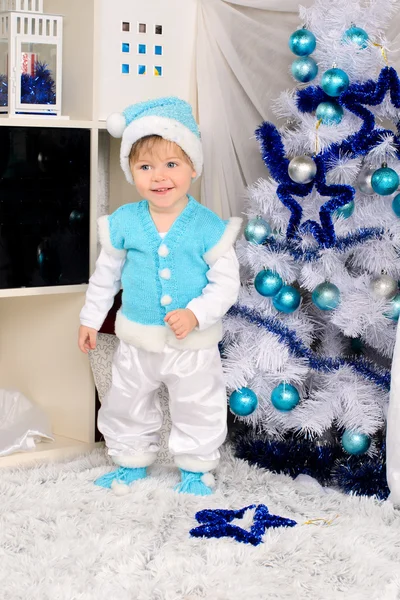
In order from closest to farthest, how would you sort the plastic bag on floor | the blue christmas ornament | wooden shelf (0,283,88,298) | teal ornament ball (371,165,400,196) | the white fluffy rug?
the white fluffy rug
the blue christmas ornament
teal ornament ball (371,165,400,196)
wooden shelf (0,283,88,298)
the plastic bag on floor

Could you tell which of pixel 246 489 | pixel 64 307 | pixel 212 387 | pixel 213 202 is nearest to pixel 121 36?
pixel 213 202

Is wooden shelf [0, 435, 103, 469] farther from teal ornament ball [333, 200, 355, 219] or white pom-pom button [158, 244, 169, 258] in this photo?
teal ornament ball [333, 200, 355, 219]

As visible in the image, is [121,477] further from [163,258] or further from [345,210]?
[345,210]

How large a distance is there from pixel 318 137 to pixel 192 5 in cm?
56

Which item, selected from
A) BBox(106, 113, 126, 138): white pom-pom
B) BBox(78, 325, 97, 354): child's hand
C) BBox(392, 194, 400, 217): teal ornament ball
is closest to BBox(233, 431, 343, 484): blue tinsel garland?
BBox(78, 325, 97, 354): child's hand

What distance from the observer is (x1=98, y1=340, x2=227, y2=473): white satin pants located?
6.27ft

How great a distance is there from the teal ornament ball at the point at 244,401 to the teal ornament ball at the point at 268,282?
23cm

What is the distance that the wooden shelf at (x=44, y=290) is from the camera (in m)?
2.02

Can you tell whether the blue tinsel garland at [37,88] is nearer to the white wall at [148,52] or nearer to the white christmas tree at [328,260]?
the white wall at [148,52]

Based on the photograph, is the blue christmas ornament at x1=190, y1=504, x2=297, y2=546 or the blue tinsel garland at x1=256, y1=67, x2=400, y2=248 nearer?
the blue christmas ornament at x1=190, y1=504, x2=297, y2=546

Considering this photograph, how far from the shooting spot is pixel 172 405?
6.38ft

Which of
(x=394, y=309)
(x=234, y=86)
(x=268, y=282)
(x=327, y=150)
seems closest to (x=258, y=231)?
(x=268, y=282)

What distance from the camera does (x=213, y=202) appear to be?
221cm

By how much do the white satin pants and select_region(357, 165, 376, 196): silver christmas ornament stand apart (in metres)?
0.47
